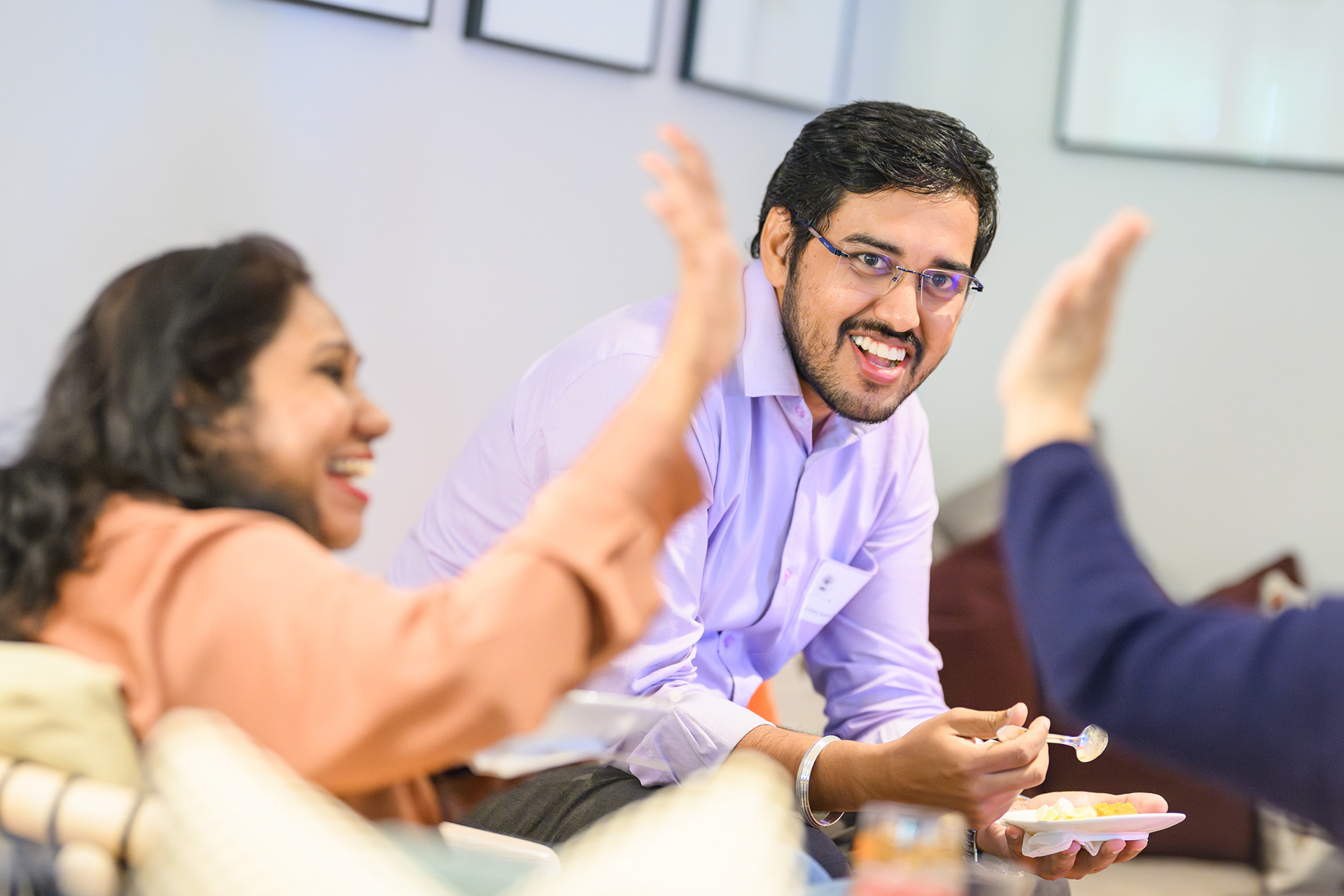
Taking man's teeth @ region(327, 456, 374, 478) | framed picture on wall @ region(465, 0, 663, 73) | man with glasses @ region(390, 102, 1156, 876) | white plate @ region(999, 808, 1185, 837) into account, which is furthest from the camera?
framed picture on wall @ region(465, 0, 663, 73)

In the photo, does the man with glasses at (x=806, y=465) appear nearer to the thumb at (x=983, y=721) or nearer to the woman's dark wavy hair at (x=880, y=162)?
the woman's dark wavy hair at (x=880, y=162)

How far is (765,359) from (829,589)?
0.37m

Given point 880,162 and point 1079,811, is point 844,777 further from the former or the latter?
point 880,162

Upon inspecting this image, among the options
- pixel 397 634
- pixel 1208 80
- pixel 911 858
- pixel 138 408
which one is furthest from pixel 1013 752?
pixel 1208 80

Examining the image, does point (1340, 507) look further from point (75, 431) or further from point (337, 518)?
point (75, 431)

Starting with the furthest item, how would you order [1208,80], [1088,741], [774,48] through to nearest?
[1208,80], [774,48], [1088,741]

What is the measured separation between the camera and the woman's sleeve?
0.93 metres

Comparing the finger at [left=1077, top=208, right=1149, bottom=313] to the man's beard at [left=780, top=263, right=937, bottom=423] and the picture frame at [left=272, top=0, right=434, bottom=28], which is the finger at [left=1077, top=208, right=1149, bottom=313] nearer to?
the man's beard at [left=780, top=263, right=937, bottom=423]

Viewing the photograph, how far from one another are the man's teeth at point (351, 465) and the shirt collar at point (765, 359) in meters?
0.78

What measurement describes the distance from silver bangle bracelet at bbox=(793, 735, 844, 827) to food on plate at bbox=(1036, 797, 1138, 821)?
28 cm

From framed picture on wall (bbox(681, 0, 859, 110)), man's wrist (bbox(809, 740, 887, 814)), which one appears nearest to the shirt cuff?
man's wrist (bbox(809, 740, 887, 814))

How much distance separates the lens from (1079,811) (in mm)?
1707

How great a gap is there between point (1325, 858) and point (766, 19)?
85.4 inches

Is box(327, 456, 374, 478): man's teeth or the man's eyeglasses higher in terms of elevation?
the man's eyeglasses
